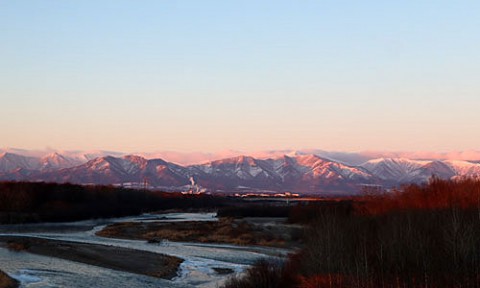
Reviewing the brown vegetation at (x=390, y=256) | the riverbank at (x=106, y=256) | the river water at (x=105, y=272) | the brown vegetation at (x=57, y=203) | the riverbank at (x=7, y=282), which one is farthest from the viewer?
the brown vegetation at (x=57, y=203)

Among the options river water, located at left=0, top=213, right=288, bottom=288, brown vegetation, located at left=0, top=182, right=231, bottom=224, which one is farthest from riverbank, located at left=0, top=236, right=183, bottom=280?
brown vegetation, located at left=0, top=182, right=231, bottom=224

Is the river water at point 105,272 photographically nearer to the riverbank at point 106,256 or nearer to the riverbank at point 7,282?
the riverbank at point 7,282

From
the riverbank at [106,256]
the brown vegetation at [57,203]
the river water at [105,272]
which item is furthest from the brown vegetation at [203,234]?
the brown vegetation at [57,203]

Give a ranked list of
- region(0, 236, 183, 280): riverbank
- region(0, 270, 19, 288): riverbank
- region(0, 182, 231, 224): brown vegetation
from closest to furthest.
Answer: region(0, 270, 19, 288): riverbank → region(0, 236, 183, 280): riverbank → region(0, 182, 231, 224): brown vegetation

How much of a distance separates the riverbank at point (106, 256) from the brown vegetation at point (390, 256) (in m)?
12.9

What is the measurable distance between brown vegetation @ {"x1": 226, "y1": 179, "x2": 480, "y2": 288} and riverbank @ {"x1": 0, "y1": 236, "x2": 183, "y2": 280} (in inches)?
509

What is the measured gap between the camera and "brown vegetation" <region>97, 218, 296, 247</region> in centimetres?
7667

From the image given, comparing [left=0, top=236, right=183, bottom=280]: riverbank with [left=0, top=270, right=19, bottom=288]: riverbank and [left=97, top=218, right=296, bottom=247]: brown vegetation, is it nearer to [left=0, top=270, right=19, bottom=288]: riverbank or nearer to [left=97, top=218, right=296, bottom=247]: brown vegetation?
[left=0, top=270, right=19, bottom=288]: riverbank

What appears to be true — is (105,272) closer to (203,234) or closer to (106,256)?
(106,256)

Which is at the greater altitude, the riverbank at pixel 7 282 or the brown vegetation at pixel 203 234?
the riverbank at pixel 7 282

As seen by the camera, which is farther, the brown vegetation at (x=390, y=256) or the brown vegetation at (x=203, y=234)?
the brown vegetation at (x=203, y=234)

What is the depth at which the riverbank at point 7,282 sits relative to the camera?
3516 cm

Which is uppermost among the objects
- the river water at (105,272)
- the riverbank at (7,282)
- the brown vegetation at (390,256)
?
the brown vegetation at (390,256)

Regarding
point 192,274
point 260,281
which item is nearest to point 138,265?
point 192,274
